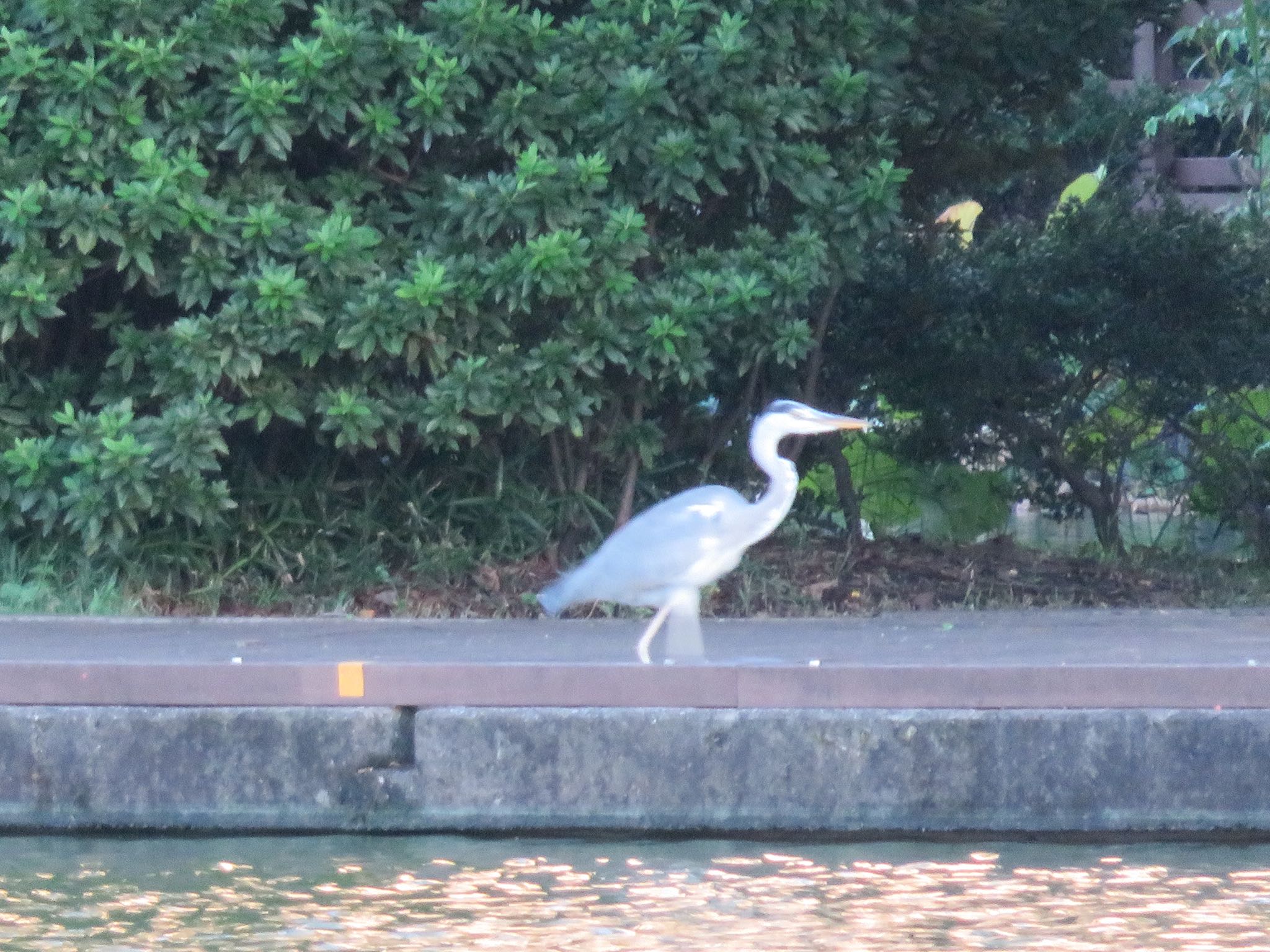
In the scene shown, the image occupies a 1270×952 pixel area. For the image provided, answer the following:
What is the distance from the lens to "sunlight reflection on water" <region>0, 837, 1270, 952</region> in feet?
18.2

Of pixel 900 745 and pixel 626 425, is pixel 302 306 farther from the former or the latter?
pixel 900 745

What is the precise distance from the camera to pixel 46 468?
353 inches

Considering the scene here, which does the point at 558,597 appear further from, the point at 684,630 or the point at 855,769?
the point at 855,769

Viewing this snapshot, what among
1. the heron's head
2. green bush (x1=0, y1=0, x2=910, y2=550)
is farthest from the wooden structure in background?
the heron's head

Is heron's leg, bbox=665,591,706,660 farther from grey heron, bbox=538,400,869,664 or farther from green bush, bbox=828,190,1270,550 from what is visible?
green bush, bbox=828,190,1270,550

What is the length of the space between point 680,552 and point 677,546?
27 millimetres

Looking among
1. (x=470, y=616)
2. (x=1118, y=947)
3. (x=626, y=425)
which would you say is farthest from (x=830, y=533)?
(x=1118, y=947)

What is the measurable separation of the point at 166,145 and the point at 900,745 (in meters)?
4.51

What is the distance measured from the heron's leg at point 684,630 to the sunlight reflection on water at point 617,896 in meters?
0.88

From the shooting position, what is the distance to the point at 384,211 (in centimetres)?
919

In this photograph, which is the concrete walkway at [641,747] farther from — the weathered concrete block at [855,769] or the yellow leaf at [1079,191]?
the yellow leaf at [1079,191]

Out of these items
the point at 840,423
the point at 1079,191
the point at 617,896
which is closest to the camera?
the point at 617,896

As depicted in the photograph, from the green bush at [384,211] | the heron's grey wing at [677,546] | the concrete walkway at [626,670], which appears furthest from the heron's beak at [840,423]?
the green bush at [384,211]

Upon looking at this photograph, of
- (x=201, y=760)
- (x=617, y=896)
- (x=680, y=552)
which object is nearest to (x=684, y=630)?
(x=680, y=552)
